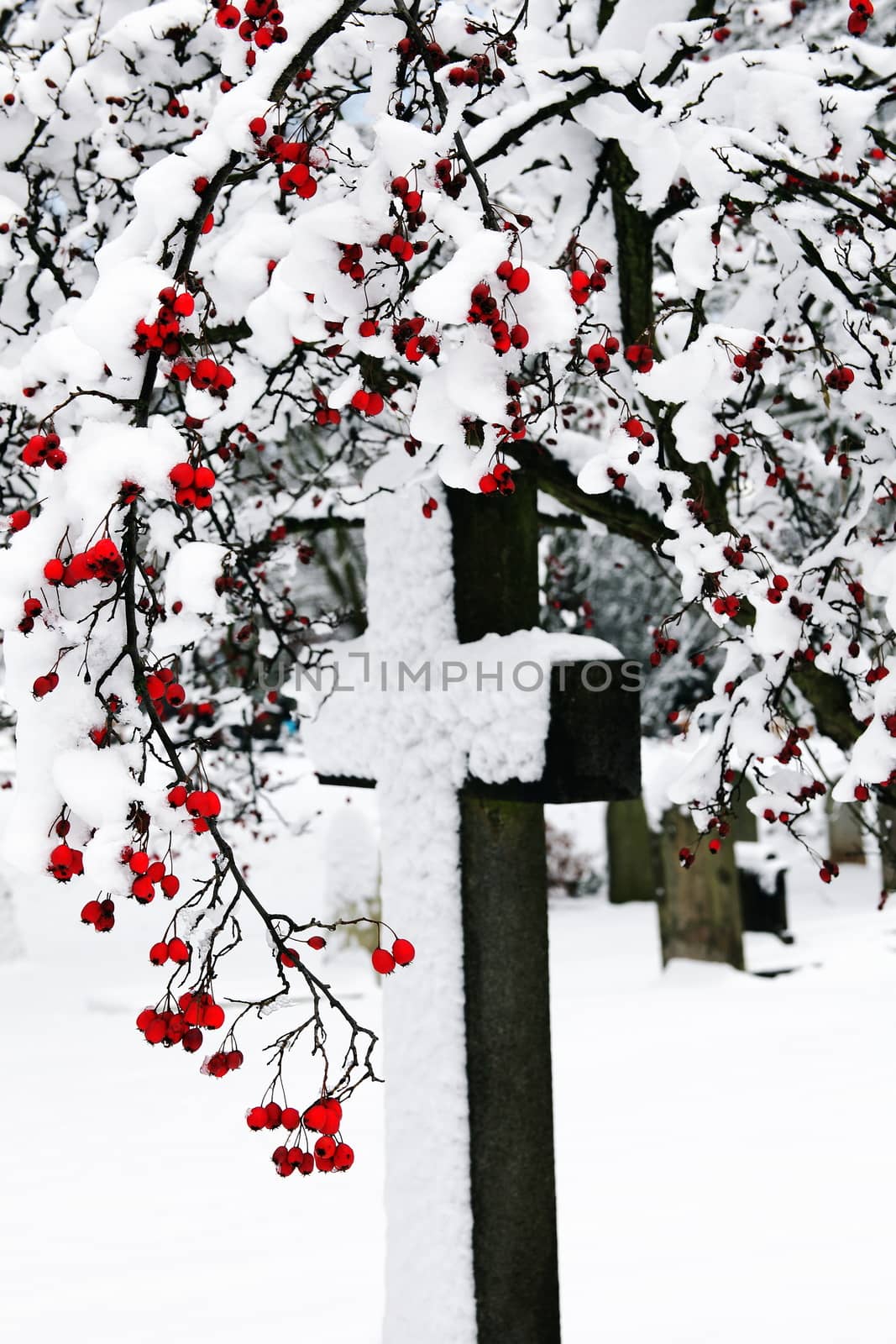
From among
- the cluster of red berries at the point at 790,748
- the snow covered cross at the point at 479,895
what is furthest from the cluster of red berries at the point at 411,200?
the cluster of red berries at the point at 790,748

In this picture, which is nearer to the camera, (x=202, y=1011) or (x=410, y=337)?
(x=202, y=1011)

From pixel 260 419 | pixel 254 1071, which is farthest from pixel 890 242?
pixel 254 1071

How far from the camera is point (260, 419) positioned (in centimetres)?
330

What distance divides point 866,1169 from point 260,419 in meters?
3.79

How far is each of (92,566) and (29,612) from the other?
13 centimetres

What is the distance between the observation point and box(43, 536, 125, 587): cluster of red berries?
1157mm

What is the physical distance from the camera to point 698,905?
26.7 feet

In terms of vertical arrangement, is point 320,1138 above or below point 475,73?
below

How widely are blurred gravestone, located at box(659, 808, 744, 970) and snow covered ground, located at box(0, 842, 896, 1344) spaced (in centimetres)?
18

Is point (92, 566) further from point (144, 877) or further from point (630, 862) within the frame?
point (630, 862)

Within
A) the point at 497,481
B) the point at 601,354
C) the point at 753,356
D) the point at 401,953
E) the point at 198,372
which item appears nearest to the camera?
the point at 198,372

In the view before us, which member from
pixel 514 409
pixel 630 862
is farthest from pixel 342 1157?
pixel 630 862

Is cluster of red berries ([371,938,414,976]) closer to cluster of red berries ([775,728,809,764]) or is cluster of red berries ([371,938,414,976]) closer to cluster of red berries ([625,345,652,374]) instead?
cluster of red berries ([625,345,652,374])

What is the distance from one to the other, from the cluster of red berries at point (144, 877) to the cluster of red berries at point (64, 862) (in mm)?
A: 54
